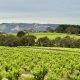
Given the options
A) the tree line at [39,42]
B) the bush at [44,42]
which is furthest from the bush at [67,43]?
the bush at [44,42]

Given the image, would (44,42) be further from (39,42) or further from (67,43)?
(67,43)

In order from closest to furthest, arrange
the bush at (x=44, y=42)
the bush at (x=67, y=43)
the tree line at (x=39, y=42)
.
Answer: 1. the bush at (x=67, y=43)
2. the tree line at (x=39, y=42)
3. the bush at (x=44, y=42)

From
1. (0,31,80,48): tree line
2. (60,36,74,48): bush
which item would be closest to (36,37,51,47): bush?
(0,31,80,48): tree line

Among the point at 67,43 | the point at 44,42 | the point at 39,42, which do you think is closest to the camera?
the point at 67,43

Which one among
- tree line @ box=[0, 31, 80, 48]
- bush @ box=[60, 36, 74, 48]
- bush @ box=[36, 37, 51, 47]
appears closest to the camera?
bush @ box=[60, 36, 74, 48]

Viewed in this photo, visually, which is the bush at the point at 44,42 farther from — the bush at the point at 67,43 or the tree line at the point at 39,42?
the bush at the point at 67,43

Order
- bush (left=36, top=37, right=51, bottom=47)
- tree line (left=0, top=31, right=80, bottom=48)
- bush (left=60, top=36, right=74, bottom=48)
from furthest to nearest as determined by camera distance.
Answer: bush (left=36, top=37, right=51, bottom=47)
tree line (left=0, top=31, right=80, bottom=48)
bush (left=60, top=36, right=74, bottom=48)

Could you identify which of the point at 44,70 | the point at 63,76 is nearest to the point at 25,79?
the point at 44,70

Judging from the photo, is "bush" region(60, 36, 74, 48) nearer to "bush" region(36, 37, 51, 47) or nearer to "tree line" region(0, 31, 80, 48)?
"tree line" region(0, 31, 80, 48)

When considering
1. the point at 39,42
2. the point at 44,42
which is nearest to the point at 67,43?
the point at 44,42

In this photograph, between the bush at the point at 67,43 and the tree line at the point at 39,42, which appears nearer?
the bush at the point at 67,43

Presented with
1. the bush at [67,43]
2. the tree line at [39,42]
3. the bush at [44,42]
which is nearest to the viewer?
the bush at [67,43]

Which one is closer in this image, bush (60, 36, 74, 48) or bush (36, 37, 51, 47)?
bush (60, 36, 74, 48)

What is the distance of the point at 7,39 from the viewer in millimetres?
132375
